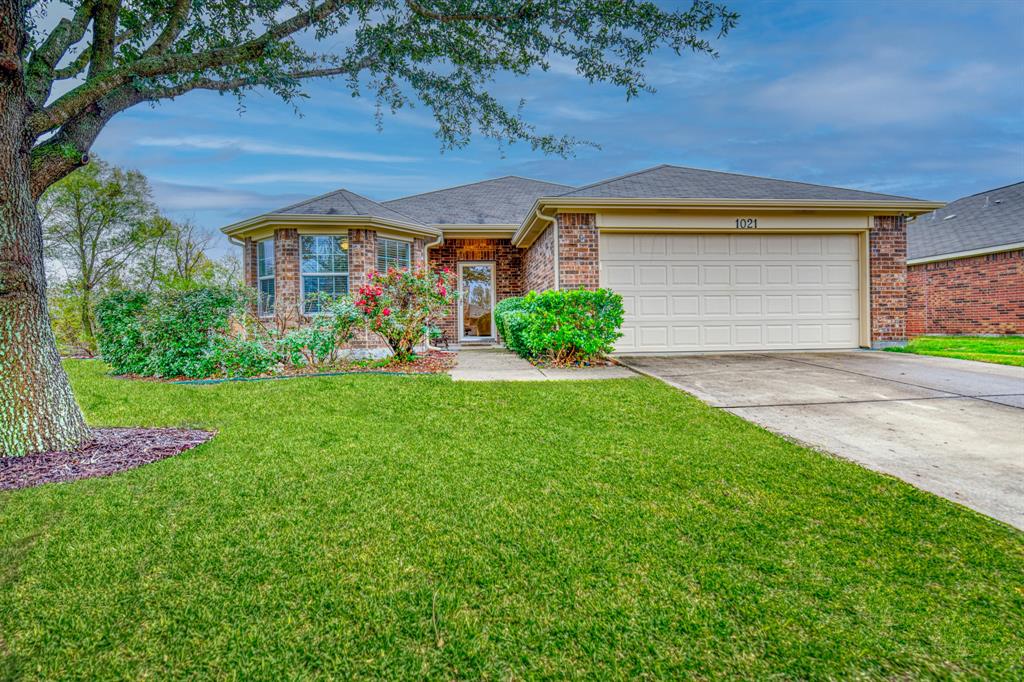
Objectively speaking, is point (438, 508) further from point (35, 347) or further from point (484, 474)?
point (35, 347)

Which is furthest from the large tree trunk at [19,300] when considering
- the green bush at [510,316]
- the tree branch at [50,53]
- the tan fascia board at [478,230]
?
the tan fascia board at [478,230]

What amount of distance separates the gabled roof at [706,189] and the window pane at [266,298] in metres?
7.17

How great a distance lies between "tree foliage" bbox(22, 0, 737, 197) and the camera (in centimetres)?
390

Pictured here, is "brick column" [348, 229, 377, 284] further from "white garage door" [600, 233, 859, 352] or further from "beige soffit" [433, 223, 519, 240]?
"white garage door" [600, 233, 859, 352]

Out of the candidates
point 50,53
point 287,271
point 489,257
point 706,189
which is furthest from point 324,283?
point 706,189

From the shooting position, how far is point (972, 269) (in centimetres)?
1444

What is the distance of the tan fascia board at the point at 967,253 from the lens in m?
13.2

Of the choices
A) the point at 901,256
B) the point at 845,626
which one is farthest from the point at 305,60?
the point at 901,256

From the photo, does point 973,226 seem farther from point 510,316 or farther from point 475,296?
point 510,316

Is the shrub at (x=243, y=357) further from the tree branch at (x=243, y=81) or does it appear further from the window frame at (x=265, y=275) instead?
the window frame at (x=265, y=275)

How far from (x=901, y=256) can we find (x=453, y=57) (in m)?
9.50

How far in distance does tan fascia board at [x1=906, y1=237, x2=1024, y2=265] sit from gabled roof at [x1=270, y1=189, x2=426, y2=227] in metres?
16.4

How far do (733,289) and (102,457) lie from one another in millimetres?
9577

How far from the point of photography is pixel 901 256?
943 cm
